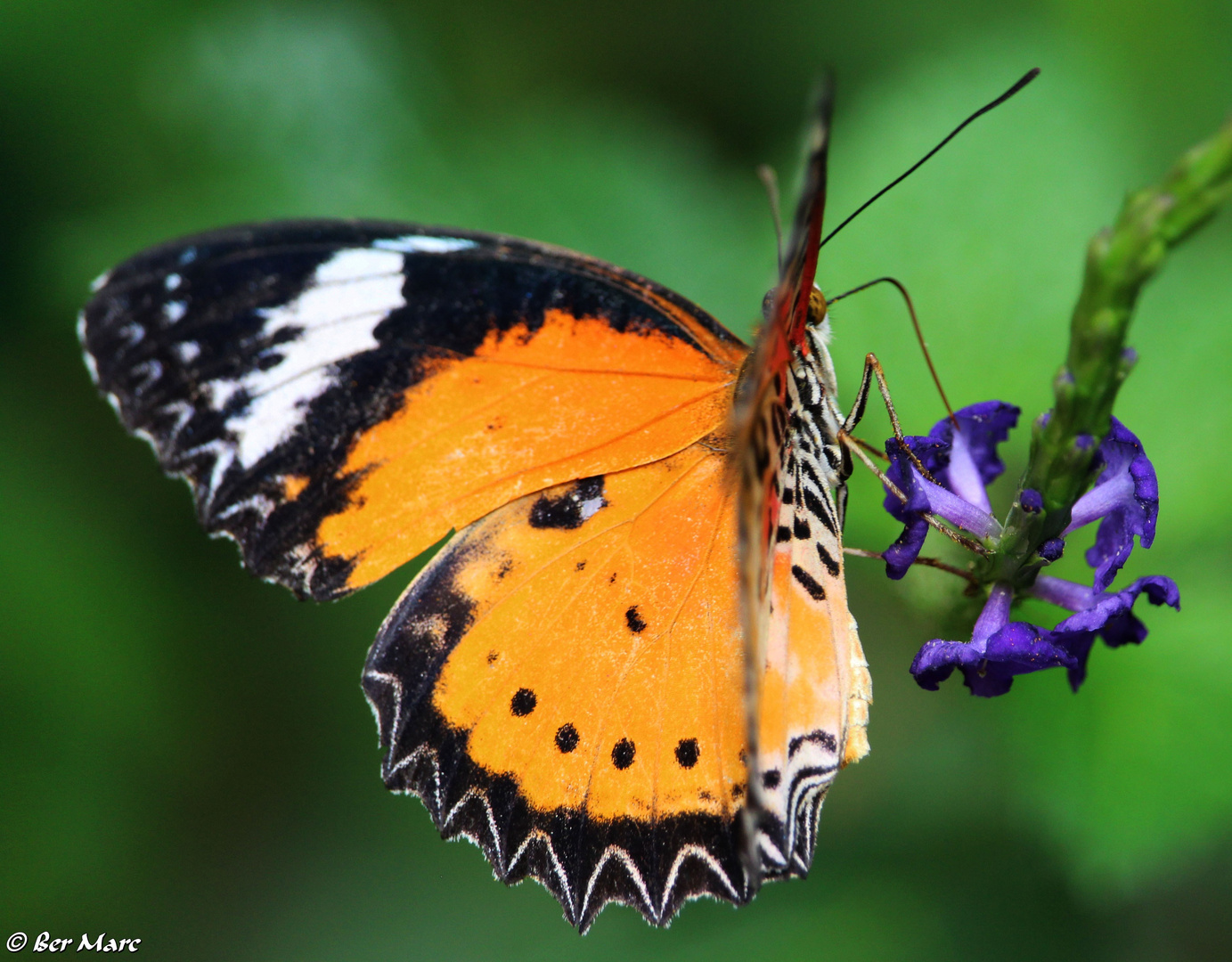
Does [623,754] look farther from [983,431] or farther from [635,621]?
[983,431]

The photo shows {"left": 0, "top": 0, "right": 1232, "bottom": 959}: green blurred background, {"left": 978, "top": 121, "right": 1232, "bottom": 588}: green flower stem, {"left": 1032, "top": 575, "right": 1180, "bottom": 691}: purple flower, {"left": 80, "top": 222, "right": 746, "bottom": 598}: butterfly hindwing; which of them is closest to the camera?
{"left": 978, "top": 121, "right": 1232, "bottom": 588}: green flower stem

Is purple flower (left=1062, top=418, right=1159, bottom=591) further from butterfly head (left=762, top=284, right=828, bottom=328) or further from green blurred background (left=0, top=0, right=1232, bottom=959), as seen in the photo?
green blurred background (left=0, top=0, right=1232, bottom=959)

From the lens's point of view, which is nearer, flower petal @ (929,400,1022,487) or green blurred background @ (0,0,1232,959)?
flower petal @ (929,400,1022,487)

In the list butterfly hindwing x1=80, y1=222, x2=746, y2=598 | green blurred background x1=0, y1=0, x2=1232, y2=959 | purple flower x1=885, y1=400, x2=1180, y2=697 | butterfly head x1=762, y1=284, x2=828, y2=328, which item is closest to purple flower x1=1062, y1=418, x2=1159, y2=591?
purple flower x1=885, y1=400, x2=1180, y2=697

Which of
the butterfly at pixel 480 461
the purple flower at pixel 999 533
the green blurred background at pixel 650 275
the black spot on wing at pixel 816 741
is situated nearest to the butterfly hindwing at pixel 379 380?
the butterfly at pixel 480 461

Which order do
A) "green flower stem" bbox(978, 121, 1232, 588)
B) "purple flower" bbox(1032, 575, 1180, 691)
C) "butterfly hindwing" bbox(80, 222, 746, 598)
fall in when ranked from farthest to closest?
"butterfly hindwing" bbox(80, 222, 746, 598) → "purple flower" bbox(1032, 575, 1180, 691) → "green flower stem" bbox(978, 121, 1232, 588)

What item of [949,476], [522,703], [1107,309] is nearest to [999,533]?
[949,476]

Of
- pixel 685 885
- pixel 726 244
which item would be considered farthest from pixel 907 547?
pixel 726 244
